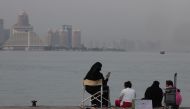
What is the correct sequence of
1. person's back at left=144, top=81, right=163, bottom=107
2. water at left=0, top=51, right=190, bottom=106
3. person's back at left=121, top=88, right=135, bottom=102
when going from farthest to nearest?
1. water at left=0, top=51, right=190, bottom=106
2. person's back at left=144, top=81, right=163, bottom=107
3. person's back at left=121, top=88, right=135, bottom=102

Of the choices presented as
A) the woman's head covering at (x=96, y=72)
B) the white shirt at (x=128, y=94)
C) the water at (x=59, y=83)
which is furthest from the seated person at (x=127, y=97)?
the water at (x=59, y=83)

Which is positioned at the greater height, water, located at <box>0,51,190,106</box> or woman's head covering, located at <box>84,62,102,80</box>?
woman's head covering, located at <box>84,62,102,80</box>

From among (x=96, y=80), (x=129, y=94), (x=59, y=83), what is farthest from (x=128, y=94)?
(x=59, y=83)

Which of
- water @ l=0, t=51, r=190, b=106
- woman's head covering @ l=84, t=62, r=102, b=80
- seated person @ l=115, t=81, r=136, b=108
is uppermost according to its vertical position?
woman's head covering @ l=84, t=62, r=102, b=80

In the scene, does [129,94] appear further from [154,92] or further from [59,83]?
[59,83]

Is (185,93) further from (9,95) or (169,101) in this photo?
(169,101)

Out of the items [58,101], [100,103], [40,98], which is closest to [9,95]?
[40,98]

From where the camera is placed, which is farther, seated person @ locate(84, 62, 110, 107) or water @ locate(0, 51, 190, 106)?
water @ locate(0, 51, 190, 106)

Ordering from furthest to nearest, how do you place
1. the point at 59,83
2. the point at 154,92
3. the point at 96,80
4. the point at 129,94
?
the point at 59,83, the point at 154,92, the point at 96,80, the point at 129,94

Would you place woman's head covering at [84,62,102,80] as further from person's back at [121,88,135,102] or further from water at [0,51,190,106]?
water at [0,51,190,106]

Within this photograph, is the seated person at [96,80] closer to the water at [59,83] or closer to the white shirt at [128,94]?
the white shirt at [128,94]

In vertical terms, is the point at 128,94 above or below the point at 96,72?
below

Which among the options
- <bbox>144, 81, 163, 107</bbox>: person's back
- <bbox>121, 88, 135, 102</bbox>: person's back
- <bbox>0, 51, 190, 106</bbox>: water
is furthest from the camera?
<bbox>0, 51, 190, 106</bbox>: water

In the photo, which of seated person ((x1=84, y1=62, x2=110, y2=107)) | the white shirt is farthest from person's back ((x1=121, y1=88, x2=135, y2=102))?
seated person ((x1=84, y1=62, x2=110, y2=107))
